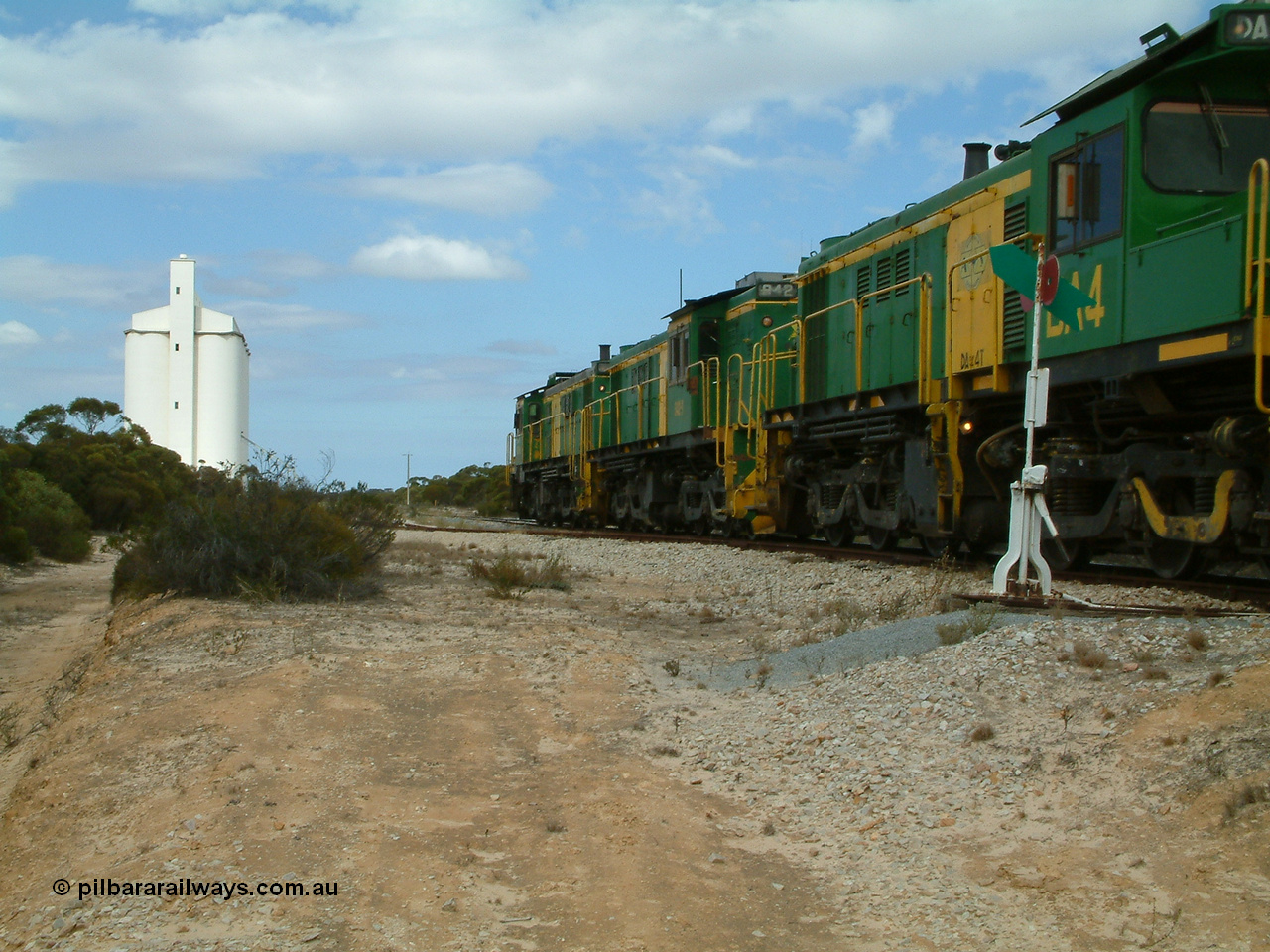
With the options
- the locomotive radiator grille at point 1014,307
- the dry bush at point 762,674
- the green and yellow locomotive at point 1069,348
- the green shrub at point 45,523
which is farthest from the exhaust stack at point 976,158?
the green shrub at point 45,523

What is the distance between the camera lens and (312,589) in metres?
10.8

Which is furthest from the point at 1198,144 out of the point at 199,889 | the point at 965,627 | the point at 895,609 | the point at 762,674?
the point at 199,889

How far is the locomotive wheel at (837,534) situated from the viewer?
14809 millimetres

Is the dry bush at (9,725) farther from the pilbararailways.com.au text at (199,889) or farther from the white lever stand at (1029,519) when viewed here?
the white lever stand at (1029,519)

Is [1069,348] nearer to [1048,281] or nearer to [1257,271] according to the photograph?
[1048,281]

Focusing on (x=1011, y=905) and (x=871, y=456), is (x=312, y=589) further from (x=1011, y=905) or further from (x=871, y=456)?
(x=1011, y=905)

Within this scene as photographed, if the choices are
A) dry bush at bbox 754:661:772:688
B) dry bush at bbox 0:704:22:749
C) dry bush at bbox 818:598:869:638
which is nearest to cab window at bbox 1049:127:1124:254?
dry bush at bbox 818:598:869:638

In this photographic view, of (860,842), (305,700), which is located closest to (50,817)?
(305,700)

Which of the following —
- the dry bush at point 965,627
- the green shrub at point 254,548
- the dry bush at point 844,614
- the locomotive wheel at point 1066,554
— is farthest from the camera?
the green shrub at point 254,548

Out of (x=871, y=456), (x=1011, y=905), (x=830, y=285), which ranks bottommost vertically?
(x=1011, y=905)

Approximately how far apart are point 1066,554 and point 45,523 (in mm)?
19570

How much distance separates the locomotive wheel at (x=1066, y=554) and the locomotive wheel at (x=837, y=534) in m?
4.46

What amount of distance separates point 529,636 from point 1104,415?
4994mm

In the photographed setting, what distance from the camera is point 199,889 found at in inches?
141
